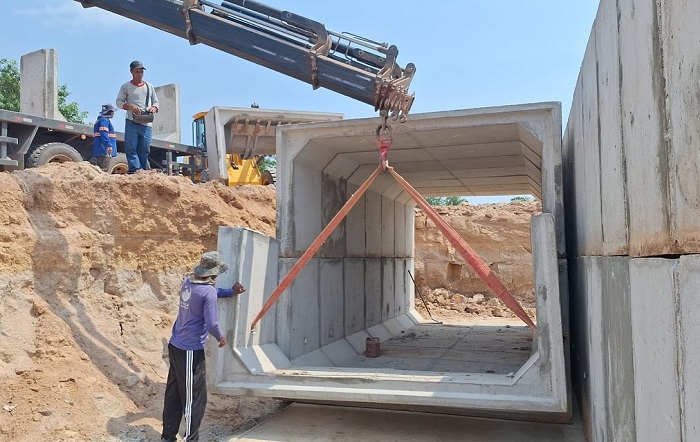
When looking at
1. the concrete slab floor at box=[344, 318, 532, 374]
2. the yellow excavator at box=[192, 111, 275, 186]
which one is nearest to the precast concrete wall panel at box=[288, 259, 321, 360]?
the concrete slab floor at box=[344, 318, 532, 374]

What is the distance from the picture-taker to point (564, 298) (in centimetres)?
659

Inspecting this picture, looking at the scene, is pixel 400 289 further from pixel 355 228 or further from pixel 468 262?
pixel 468 262

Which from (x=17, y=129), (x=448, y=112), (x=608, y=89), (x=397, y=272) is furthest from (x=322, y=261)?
(x=17, y=129)

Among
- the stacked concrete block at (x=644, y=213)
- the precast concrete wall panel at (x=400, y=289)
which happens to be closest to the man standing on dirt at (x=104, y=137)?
the precast concrete wall panel at (x=400, y=289)

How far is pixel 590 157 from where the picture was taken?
477 centimetres

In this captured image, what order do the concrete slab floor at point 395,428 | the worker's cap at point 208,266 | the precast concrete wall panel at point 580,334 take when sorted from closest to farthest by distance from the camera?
the precast concrete wall panel at point 580,334 < the worker's cap at point 208,266 < the concrete slab floor at point 395,428

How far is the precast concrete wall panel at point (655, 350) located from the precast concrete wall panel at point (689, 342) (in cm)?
8

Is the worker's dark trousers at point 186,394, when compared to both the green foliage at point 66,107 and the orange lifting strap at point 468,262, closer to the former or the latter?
the orange lifting strap at point 468,262

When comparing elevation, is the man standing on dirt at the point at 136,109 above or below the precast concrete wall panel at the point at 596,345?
above

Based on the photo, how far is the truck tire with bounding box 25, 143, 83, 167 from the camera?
10.8 meters

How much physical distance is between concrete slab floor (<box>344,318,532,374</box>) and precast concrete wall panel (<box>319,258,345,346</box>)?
53 centimetres

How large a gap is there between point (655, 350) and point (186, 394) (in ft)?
14.6

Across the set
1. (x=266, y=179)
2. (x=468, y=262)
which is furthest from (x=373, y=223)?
(x=266, y=179)

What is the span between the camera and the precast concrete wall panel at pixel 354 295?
9789mm
